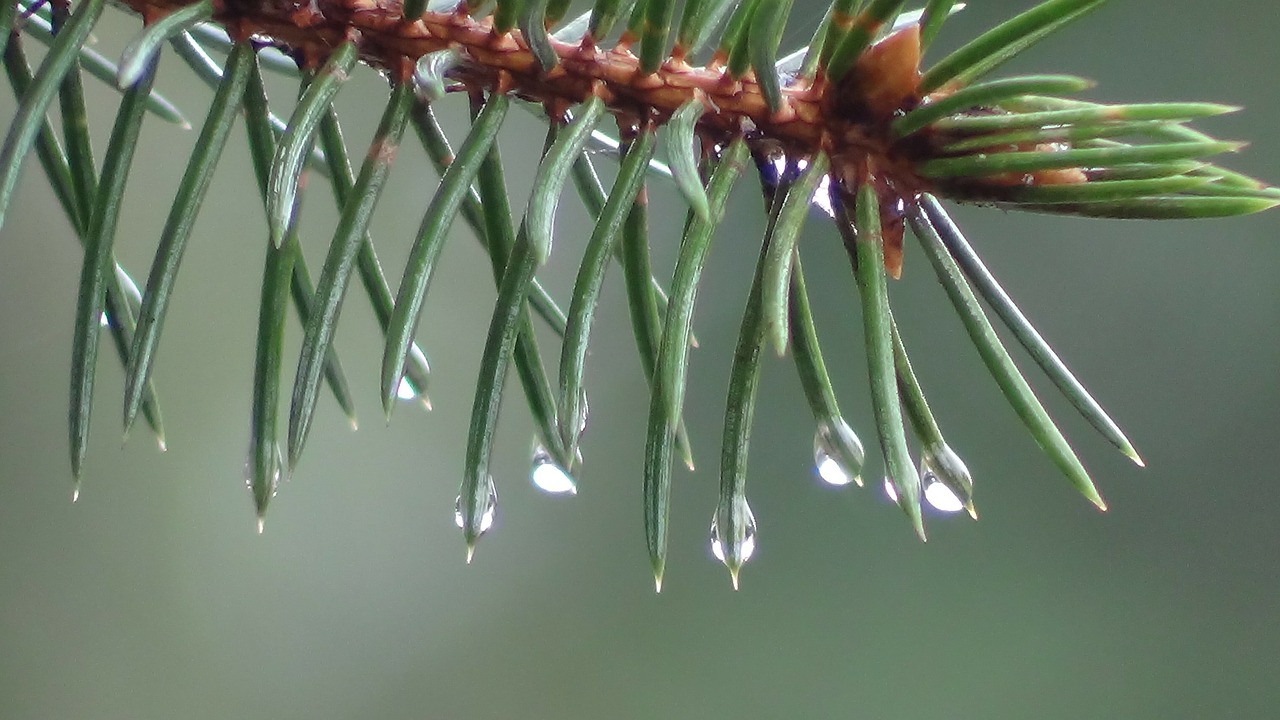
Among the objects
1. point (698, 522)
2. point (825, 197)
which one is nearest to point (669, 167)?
point (825, 197)

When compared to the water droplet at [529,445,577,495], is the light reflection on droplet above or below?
above

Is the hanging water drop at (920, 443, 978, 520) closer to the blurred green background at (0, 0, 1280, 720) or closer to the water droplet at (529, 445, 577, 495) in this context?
the water droplet at (529, 445, 577, 495)

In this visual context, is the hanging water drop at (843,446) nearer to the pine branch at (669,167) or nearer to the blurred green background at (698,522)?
the pine branch at (669,167)

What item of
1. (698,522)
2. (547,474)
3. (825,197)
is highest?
(825,197)

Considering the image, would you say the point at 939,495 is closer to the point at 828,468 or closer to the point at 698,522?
the point at 828,468

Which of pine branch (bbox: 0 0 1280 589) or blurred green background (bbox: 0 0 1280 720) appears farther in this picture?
blurred green background (bbox: 0 0 1280 720)

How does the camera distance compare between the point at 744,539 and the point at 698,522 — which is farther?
the point at 698,522

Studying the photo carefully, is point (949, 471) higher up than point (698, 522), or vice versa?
point (949, 471)

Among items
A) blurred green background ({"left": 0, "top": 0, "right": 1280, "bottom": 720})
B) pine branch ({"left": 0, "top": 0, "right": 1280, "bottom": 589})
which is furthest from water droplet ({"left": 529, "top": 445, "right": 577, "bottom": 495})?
blurred green background ({"left": 0, "top": 0, "right": 1280, "bottom": 720})

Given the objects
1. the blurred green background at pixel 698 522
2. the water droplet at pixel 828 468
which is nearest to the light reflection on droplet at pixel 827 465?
the water droplet at pixel 828 468
